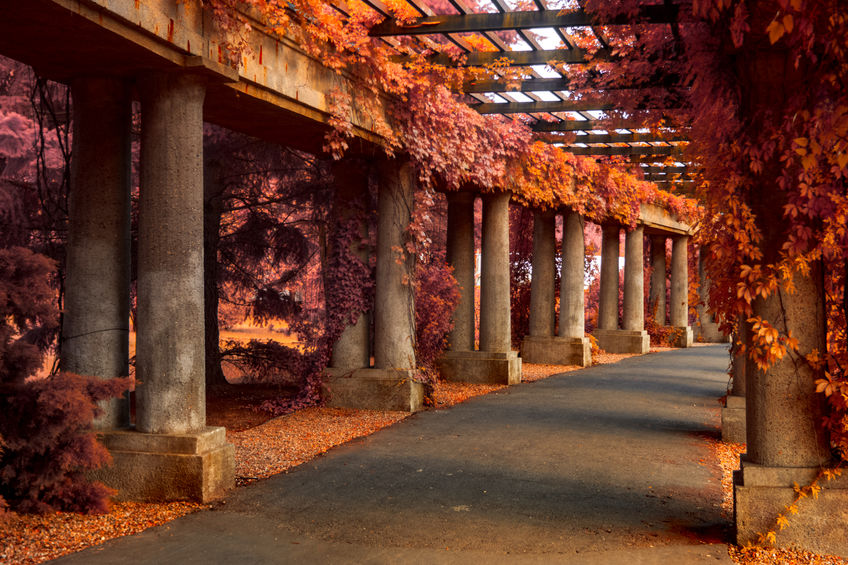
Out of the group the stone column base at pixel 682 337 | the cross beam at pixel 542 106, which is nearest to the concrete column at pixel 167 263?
the cross beam at pixel 542 106

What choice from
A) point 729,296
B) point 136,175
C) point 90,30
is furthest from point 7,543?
point 136,175

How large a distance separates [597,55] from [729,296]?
3.93 m

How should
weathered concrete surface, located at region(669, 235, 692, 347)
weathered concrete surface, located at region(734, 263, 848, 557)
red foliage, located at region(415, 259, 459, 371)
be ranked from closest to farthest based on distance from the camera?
weathered concrete surface, located at region(734, 263, 848, 557)
red foliage, located at region(415, 259, 459, 371)
weathered concrete surface, located at region(669, 235, 692, 347)

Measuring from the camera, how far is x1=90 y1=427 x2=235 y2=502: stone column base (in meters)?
6.18

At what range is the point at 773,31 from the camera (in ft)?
11.6

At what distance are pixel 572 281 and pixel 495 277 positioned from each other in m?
4.35

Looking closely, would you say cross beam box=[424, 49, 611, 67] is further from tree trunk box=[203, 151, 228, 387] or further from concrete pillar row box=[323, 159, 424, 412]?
tree trunk box=[203, 151, 228, 387]

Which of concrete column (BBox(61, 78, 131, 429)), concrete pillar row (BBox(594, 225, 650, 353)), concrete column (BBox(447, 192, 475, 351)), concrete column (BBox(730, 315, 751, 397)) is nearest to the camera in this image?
concrete column (BBox(730, 315, 751, 397))

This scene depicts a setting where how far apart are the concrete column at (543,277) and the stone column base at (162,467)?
503 inches

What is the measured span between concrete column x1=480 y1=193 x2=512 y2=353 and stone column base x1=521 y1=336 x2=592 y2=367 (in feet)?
11.9

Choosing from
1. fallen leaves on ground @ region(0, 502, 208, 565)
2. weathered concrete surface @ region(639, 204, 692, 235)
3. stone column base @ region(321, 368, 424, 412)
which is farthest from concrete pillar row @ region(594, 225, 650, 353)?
fallen leaves on ground @ region(0, 502, 208, 565)

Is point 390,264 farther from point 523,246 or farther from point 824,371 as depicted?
point 523,246

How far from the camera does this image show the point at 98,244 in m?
6.64

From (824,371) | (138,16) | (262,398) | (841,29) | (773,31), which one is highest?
(138,16)
